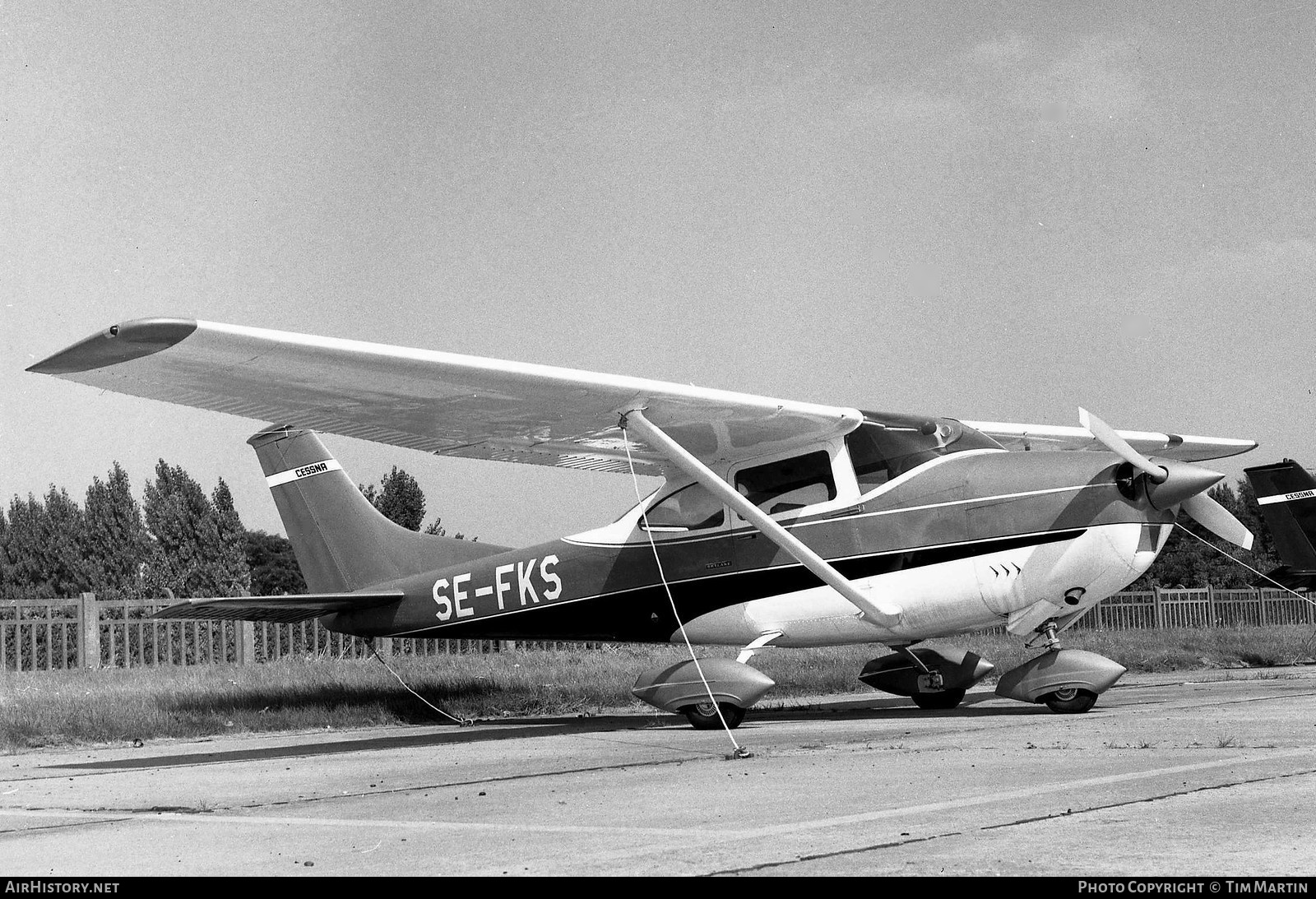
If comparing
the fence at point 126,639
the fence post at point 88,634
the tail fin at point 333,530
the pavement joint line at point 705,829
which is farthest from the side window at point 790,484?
the fence post at point 88,634

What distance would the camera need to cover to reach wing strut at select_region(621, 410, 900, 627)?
389 inches

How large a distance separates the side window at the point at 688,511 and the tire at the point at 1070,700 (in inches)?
120

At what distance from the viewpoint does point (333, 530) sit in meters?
13.2

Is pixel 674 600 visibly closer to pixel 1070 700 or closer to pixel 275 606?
pixel 1070 700

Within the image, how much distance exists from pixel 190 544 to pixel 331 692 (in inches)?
2080

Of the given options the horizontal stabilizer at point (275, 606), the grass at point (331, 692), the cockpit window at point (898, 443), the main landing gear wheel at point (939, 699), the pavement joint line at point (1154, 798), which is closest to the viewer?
the pavement joint line at point (1154, 798)

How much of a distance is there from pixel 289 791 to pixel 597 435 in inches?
202

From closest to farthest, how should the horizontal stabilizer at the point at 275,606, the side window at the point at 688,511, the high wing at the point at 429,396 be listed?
the high wing at the point at 429,396, the horizontal stabilizer at the point at 275,606, the side window at the point at 688,511

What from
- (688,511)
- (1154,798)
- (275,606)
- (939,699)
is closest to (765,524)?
(688,511)

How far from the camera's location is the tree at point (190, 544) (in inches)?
2399

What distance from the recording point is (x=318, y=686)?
1353cm

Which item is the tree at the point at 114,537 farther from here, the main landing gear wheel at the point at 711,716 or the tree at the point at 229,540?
the main landing gear wheel at the point at 711,716
